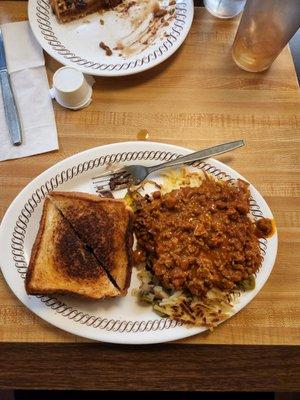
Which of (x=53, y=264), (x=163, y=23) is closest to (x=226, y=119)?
(x=163, y=23)

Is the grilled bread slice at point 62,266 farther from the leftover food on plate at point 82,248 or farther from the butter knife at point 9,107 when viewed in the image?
the butter knife at point 9,107

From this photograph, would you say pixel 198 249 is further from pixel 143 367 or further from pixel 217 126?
pixel 217 126

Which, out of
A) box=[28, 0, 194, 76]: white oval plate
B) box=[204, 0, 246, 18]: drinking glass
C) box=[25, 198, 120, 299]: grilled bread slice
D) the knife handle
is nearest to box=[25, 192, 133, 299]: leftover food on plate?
box=[25, 198, 120, 299]: grilled bread slice

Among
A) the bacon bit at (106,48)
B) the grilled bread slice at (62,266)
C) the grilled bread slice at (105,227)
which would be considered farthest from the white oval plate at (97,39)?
the grilled bread slice at (62,266)

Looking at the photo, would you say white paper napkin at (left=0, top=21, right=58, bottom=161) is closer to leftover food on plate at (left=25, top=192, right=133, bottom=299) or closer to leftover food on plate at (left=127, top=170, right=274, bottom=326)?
leftover food on plate at (left=25, top=192, right=133, bottom=299)

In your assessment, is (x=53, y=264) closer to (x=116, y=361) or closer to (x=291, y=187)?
(x=116, y=361)

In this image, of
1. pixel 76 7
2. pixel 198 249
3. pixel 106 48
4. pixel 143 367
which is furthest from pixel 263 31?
pixel 143 367
